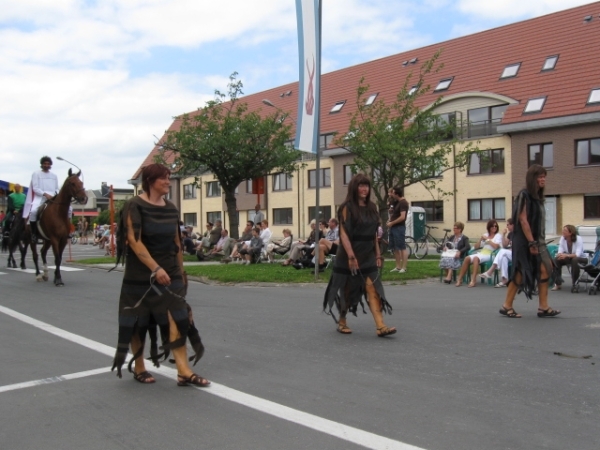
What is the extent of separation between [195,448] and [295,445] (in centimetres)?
59

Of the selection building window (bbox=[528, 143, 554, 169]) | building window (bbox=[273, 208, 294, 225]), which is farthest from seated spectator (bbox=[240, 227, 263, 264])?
building window (bbox=[273, 208, 294, 225])

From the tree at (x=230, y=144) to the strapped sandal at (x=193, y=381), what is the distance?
20.0 meters

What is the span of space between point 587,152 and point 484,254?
2472 cm

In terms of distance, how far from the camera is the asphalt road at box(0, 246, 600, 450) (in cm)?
431

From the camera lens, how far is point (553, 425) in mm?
4469

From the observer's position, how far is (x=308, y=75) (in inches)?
548

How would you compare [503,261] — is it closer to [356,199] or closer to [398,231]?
[398,231]

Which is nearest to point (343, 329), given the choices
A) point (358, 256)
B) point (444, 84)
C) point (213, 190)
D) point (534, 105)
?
point (358, 256)

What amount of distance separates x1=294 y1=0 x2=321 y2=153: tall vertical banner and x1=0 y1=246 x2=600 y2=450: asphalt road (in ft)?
16.3

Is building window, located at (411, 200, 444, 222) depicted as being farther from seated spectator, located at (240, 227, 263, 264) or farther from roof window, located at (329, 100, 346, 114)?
seated spectator, located at (240, 227, 263, 264)

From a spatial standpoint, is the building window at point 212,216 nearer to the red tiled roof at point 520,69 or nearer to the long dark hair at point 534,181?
the red tiled roof at point 520,69

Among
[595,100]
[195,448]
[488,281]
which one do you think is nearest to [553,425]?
[195,448]

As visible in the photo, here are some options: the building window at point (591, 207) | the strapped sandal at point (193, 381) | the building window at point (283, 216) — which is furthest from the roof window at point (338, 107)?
the strapped sandal at point (193, 381)

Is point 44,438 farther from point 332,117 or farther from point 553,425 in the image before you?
point 332,117
